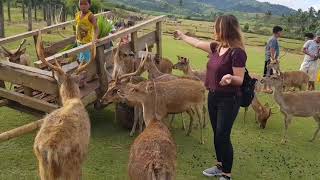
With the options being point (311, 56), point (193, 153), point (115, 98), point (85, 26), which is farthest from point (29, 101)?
point (311, 56)

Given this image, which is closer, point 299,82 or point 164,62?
point 164,62

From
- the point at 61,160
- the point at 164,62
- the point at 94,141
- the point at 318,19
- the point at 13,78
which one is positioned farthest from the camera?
the point at 318,19

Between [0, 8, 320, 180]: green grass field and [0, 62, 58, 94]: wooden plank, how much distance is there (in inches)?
47.0

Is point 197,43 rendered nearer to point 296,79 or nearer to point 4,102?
point 4,102

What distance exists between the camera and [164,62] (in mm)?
12164

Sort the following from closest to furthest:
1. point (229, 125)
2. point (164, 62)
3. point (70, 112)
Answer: point (70, 112) < point (229, 125) < point (164, 62)

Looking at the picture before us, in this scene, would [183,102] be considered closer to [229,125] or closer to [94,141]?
[94,141]

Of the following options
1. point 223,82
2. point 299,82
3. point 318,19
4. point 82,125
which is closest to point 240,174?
point 223,82

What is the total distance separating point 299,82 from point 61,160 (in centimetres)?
1086

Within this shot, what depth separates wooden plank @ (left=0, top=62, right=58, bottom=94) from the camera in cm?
698

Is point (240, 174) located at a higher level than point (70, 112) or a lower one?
lower

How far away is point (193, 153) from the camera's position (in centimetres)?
820

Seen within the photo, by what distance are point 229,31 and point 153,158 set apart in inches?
80.0

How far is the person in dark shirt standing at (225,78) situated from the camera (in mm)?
5852
